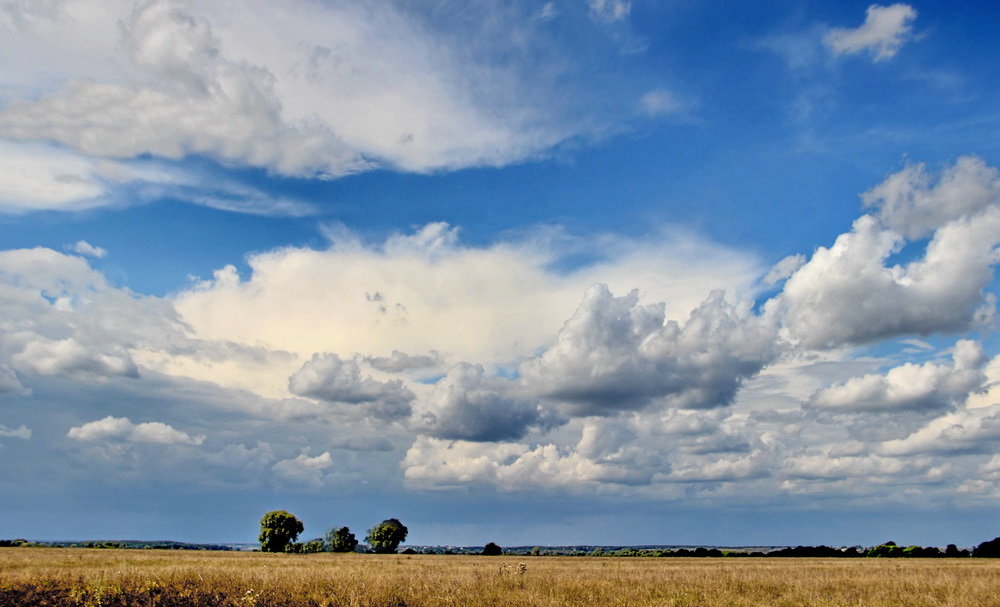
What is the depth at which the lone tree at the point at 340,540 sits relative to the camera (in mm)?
153625

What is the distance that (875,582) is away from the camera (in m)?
32.4

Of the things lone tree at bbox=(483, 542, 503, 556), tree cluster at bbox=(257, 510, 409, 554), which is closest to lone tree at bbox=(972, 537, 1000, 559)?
lone tree at bbox=(483, 542, 503, 556)

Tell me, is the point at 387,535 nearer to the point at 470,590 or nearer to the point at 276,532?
the point at 276,532

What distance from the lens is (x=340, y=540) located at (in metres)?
154

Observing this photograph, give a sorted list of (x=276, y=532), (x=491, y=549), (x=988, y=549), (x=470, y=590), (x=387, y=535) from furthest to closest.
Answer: (x=387, y=535) → (x=276, y=532) → (x=491, y=549) → (x=988, y=549) → (x=470, y=590)

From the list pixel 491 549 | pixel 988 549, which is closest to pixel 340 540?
pixel 491 549

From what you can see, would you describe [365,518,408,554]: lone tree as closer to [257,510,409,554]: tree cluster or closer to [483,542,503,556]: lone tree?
[257,510,409,554]: tree cluster

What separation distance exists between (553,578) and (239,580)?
14749mm

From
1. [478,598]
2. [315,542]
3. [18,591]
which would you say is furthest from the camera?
[315,542]

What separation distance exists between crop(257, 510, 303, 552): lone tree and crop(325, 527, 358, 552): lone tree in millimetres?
20571

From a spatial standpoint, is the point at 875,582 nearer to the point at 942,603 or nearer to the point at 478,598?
the point at 942,603

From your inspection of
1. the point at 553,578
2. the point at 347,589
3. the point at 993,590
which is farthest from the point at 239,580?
the point at 993,590

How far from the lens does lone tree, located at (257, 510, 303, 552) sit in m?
133

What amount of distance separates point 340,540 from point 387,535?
35.2 feet
